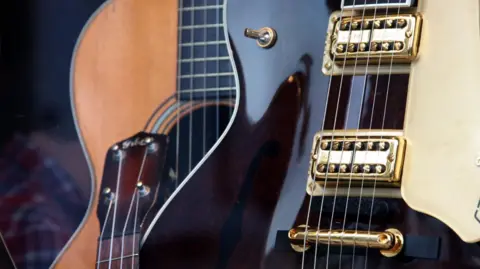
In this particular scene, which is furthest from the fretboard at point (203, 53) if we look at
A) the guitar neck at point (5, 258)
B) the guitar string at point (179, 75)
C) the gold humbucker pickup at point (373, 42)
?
the guitar neck at point (5, 258)

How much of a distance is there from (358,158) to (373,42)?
0.13 meters

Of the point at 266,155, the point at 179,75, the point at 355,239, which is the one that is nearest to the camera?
the point at 355,239

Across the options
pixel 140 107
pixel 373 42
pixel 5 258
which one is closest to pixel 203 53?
pixel 140 107

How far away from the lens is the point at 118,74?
1.13 meters

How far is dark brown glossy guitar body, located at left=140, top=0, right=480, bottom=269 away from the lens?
940 millimetres

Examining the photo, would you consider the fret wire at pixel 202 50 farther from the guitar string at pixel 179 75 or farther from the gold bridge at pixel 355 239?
the gold bridge at pixel 355 239

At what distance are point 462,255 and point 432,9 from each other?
0.27m

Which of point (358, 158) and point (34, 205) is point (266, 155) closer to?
point (358, 158)

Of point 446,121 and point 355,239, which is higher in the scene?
point 446,121

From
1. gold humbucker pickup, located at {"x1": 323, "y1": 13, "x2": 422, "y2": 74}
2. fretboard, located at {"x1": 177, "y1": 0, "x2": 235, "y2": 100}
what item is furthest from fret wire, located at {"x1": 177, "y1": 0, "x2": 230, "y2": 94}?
gold humbucker pickup, located at {"x1": 323, "y1": 13, "x2": 422, "y2": 74}

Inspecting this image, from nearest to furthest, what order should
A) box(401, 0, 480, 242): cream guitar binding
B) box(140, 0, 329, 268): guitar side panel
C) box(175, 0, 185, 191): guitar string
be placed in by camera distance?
1. box(401, 0, 480, 242): cream guitar binding
2. box(140, 0, 329, 268): guitar side panel
3. box(175, 0, 185, 191): guitar string

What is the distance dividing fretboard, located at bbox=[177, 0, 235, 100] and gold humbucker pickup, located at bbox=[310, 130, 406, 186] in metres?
0.18

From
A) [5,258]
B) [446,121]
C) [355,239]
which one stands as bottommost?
[5,258]

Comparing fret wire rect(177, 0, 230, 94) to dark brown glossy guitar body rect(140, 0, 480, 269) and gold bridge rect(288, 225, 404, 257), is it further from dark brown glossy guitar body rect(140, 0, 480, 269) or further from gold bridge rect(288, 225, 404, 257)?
gold bridge rect(288, 225, 404, 257)
